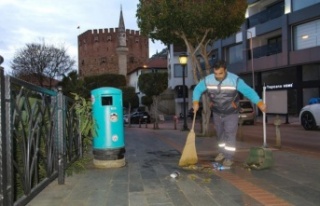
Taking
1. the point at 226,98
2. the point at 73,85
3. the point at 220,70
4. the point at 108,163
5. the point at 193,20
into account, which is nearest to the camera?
the point at 220,70

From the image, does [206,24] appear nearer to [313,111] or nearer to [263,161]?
[313,111]

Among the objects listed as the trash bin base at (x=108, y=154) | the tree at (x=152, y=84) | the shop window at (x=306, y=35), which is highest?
the shop window at (x=306, y=35)

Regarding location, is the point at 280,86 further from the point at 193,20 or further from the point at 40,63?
the point at 40,63

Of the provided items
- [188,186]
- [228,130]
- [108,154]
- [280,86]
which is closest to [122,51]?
[280,86]

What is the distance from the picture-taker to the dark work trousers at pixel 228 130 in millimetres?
7801

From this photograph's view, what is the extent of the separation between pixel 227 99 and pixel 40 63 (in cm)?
5418

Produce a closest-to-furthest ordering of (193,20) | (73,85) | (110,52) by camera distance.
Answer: (193,20) < (73,85) < (110,52)

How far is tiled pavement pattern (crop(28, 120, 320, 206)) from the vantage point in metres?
5.52

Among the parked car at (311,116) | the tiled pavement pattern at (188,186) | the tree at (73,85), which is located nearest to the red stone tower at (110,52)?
the parked car at (311,116)

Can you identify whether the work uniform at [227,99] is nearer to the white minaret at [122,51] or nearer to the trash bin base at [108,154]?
the trash bin base at [108,154]

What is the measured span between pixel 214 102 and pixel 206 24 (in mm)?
→ 9772

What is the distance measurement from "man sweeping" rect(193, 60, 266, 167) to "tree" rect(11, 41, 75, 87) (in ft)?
169

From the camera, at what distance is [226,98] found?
7715 millimetres

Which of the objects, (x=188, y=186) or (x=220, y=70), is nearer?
(x=188, y=186)
